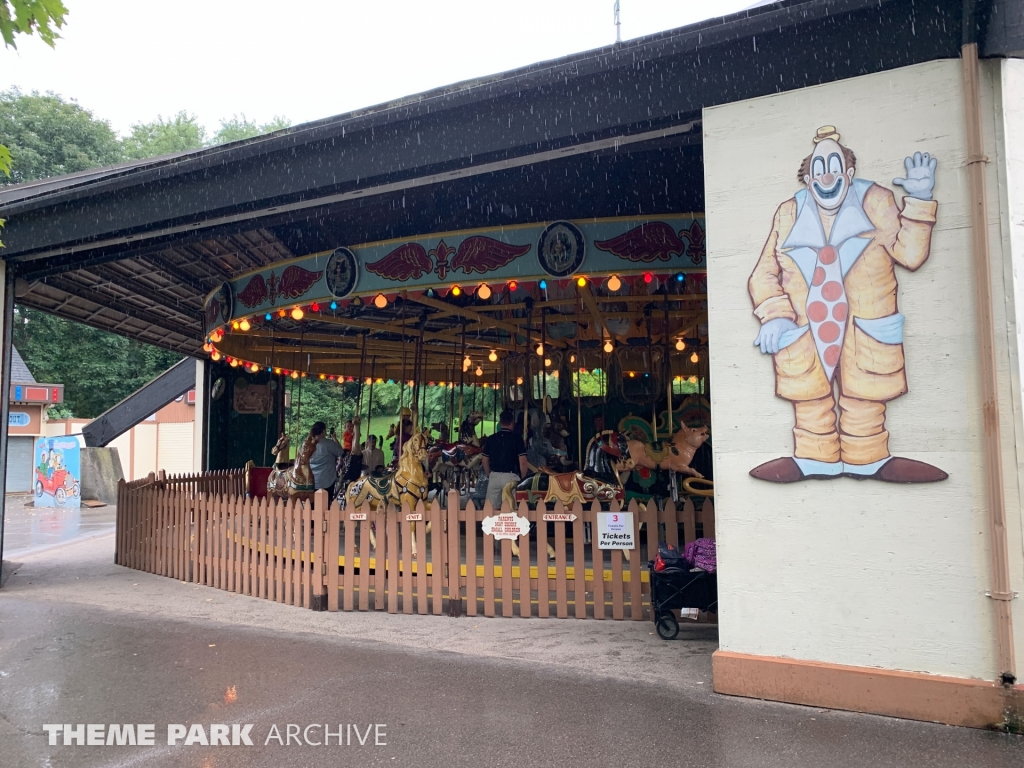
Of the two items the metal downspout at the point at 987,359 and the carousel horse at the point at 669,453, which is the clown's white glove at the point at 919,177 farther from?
the carousel horse at the point at 669,453

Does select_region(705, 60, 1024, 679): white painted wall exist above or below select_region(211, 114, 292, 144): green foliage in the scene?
below

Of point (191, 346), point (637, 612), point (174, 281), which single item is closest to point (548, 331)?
point (174, 281)

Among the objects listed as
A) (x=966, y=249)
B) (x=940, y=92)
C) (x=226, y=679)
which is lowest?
(x=226, y=679)

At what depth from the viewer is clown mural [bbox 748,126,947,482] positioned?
4.48m

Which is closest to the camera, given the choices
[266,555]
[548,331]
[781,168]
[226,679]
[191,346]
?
[781,168]

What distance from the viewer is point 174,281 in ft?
37.7

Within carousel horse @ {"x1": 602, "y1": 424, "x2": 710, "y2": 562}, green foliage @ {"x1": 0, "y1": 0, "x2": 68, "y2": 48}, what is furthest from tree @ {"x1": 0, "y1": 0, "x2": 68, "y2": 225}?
Answer: carousel horse @ {"x1": 602, "y1": 424, "x2": 710, "y2": 562}

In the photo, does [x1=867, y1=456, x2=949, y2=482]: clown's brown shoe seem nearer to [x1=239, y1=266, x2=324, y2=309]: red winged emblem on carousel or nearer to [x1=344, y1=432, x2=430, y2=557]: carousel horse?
[x1=344, y1=432, x2=430, y2=557]: carousel horse

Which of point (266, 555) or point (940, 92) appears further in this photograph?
point (266, 555)

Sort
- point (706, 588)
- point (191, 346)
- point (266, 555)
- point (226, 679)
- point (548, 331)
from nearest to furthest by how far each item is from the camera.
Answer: point (226, 679) < point (706, 588) < point (266, 555) < point (548, 331) < point (191, 346)

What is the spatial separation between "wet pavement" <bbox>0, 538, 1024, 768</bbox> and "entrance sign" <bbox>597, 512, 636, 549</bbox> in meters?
0.71

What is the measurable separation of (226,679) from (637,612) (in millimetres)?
3509

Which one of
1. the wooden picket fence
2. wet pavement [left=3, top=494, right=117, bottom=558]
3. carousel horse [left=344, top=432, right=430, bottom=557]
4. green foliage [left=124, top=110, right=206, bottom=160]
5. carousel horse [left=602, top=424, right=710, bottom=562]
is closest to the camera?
the wooden picket fence

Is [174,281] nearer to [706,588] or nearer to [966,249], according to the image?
[706,588]
